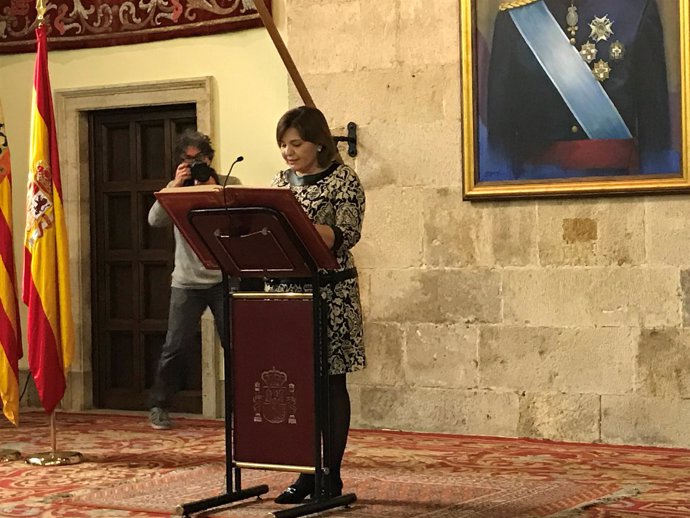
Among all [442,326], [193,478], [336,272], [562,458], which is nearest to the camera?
[336,272]

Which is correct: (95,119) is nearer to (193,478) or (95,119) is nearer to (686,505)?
(193,478)

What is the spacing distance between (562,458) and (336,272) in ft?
6.33

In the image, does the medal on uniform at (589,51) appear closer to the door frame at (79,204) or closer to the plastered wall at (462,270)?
the plastered wall at (462,270)

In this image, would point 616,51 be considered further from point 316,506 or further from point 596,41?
point 316,506

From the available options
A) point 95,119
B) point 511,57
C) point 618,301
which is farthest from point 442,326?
point 95,119

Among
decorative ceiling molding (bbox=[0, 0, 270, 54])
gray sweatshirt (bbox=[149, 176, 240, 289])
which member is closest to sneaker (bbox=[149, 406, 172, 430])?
gray sweatshirt (bbox=[149, 176, 240, 289])

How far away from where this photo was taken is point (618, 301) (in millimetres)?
6559

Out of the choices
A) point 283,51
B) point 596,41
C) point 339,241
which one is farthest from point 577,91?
point 339,241

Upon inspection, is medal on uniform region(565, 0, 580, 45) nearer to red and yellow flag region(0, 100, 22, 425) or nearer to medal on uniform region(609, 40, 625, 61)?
medal on uniform region(609, 40, 625, 61)

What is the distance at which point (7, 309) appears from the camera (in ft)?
21.2

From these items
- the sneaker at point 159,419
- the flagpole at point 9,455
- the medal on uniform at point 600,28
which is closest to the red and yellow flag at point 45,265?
the flagpole at point 9,455

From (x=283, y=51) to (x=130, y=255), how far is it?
6.43 ft

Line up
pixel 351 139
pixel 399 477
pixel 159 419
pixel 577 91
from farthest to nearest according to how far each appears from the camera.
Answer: pixel 159 419, pixel 351 139, pixel 577 91, pixel 399 477

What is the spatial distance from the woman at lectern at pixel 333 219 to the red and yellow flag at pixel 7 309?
2084 millimetres
